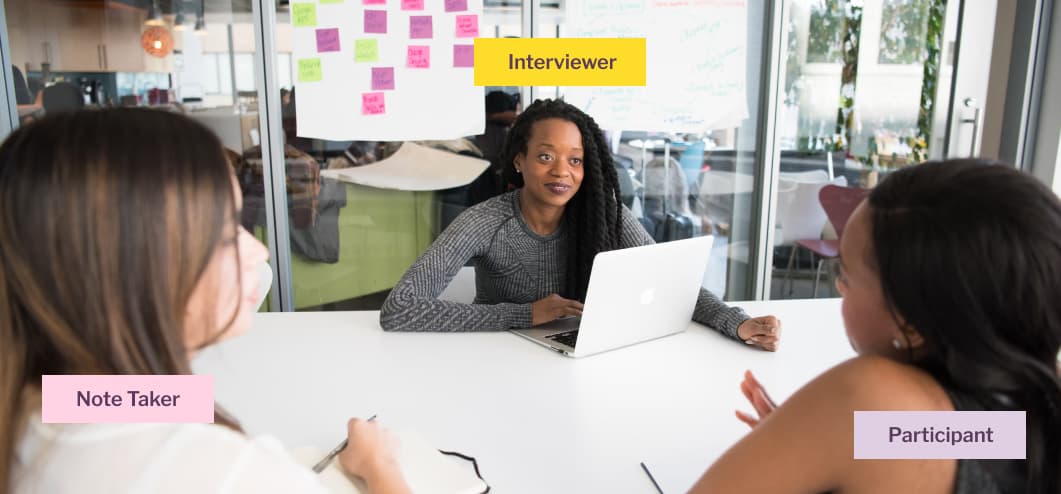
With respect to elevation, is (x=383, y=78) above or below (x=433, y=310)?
above

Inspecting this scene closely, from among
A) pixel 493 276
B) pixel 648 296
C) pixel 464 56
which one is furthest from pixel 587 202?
pixel 464 56

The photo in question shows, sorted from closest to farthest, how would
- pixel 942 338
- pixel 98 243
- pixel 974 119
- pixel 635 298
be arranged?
pixel 98 243 → pixel 942 338 → pixel 635 298 → pixel 974 119

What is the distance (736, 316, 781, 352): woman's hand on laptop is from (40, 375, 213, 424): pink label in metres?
1.16

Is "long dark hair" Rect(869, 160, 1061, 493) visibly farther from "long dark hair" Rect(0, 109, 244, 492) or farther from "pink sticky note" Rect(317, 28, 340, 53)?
"pink sticky note" Rect(317, 28, 340, 53)

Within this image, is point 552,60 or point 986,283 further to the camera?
point 552,60

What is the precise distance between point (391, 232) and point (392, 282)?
21 centimetres

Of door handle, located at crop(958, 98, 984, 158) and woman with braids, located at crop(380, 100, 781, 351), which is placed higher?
door handle, located at crop(958, 98, 984, 158)

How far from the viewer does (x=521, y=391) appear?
4.63 ft

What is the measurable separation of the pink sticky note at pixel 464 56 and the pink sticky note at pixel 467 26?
1.7 inches

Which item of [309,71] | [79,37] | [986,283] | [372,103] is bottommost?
[986,283]

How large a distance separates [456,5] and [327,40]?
0.48 metres

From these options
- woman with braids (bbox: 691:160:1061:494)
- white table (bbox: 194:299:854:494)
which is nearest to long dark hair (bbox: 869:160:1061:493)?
woman with braids (bbox: 691:160:1061:494)

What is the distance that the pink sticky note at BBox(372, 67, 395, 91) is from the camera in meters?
2.88

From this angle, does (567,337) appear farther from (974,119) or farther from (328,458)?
(974,119)
